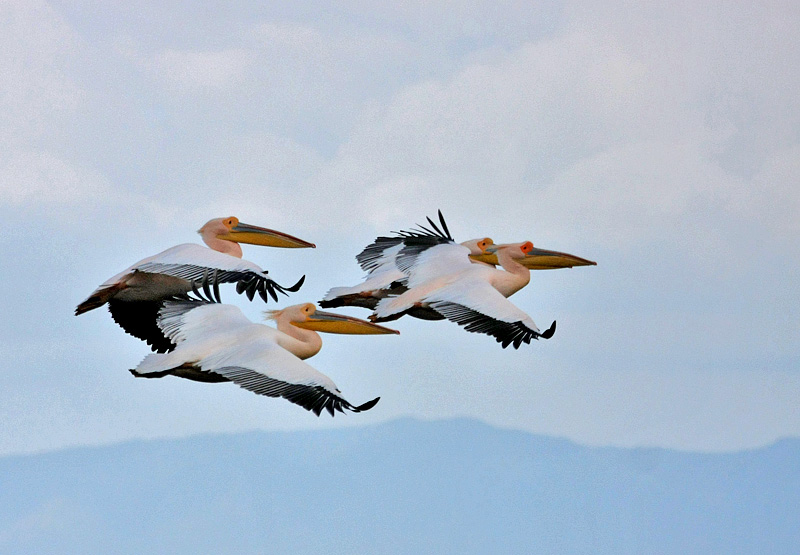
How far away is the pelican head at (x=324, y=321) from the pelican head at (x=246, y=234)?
180 cm

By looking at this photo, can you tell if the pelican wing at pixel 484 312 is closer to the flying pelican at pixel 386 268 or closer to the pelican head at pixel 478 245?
the flying pelican at pixel 386 268

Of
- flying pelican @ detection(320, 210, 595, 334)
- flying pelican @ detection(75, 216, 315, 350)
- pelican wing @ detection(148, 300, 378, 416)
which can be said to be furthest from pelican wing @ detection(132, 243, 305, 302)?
flying pelican @ detection(320, 210, 595, 334)

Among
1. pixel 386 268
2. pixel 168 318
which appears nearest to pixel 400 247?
pixel 386 268

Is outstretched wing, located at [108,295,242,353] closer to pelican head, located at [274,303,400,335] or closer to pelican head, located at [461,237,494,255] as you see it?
pelican head, located at [274,303,400,335]

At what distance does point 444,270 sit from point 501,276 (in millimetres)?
598

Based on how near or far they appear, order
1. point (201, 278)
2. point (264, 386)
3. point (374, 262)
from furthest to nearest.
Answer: point (374, 262) < point (201, 278) < point (264, 386)

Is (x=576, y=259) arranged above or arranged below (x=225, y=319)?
above

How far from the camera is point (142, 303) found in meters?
12.6

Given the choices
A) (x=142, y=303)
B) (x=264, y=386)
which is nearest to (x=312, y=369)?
(x=264, y=386)

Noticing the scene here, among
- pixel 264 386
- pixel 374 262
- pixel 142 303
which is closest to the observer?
pixel 264 386

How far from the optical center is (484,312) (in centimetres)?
1155

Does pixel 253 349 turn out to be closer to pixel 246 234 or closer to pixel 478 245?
pixel 246 234

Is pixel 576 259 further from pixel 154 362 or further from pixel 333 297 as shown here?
pixel 154 362

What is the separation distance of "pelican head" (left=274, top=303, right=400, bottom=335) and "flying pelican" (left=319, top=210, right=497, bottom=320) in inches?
28.8
